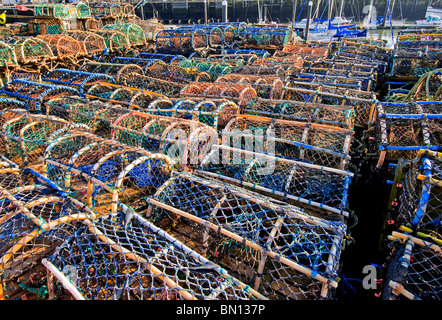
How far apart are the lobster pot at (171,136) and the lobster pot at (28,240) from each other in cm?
167

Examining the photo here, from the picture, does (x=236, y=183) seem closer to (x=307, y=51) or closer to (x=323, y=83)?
(x=323, y=83)

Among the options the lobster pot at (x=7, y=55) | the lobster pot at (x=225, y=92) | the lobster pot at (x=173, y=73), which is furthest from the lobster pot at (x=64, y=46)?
the lobster pot at (x=225, y=92)

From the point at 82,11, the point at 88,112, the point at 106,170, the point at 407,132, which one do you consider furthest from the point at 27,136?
the point at 82,11

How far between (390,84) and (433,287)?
8.72 m

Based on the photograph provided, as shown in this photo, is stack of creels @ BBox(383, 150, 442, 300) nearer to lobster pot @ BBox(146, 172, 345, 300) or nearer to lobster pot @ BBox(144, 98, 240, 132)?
lobster pot @ BBox(146, 172, 345, 300)

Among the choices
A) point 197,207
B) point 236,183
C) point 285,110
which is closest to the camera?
point 197,207

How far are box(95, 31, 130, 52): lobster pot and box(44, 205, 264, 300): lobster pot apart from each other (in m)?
11.0

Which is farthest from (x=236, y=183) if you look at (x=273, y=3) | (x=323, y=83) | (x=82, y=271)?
Result: (x=273, y=3)

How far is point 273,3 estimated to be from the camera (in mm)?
42438

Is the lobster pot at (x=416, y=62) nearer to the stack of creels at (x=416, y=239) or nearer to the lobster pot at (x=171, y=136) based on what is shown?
the stack of creels at (x=416, y=239)

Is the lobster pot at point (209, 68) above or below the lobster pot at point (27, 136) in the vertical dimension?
above

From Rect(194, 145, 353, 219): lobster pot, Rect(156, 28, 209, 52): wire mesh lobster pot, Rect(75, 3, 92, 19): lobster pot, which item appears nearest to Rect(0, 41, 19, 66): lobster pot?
Rect(156, 28, 209, 52): wire mesh lobster pot

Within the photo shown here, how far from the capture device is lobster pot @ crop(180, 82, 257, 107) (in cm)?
595

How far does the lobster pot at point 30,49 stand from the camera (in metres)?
8.30
